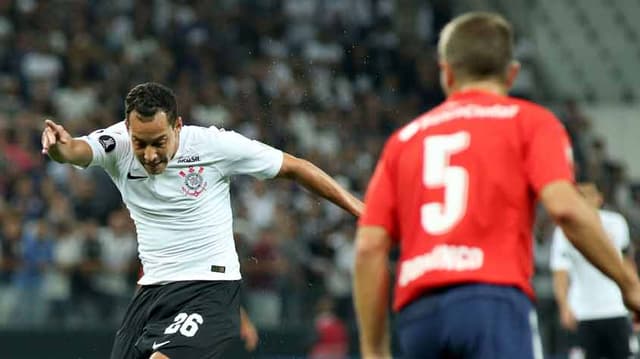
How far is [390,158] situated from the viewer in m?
4.32

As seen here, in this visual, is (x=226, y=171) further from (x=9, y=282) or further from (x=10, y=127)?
(x=10, y=127)

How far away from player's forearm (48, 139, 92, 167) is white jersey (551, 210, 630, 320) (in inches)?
201

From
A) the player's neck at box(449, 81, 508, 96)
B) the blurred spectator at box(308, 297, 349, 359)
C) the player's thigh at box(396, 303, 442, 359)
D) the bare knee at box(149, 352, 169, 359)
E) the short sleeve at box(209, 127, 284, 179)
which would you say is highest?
the player's neck at box(449, 81, 508, 96)

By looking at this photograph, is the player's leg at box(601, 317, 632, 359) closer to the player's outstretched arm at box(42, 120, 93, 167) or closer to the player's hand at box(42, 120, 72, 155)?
the player's outstretched arm at box(42, 120, 93, 167)

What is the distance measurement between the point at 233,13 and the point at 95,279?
21.5ft

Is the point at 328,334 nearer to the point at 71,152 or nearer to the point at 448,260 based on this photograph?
the point at 71,152

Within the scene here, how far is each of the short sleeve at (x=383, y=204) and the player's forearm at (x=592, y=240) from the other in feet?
1.79

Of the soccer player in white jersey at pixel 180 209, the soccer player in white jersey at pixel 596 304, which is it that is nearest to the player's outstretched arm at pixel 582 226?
the soccer player in white jersey at pixel 180 209

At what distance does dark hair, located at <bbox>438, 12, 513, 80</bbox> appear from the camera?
4.16m

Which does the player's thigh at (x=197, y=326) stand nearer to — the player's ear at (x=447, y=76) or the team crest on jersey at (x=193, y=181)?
the team crest on jersey at (x=193, y=181)

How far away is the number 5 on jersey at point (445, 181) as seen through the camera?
415cm

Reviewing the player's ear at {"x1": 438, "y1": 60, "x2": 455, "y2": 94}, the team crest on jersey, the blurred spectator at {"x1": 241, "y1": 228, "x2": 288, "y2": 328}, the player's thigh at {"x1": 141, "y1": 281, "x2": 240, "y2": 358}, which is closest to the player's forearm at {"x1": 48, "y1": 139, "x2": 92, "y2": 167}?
the team crest on jersey

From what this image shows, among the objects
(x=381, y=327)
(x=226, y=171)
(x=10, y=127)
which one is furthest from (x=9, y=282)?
(x=381, y=327)

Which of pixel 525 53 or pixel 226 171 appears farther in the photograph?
pixel 525 53
